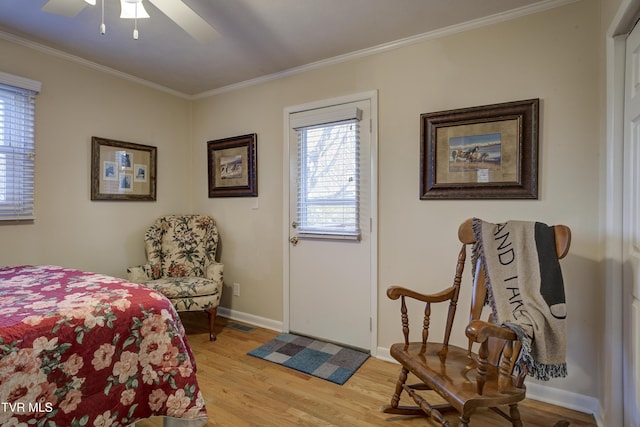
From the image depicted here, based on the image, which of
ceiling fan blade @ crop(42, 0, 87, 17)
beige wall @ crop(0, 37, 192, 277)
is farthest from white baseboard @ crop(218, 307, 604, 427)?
beige wall @ crop(0, 37, 192, 277)

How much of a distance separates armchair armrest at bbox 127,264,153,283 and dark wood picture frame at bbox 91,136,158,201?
683mm

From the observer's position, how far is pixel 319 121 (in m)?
2.62

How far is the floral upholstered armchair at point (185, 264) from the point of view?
2641 mm

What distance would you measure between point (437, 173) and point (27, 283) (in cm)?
245

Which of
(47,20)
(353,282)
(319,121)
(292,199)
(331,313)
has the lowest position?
(331,313)

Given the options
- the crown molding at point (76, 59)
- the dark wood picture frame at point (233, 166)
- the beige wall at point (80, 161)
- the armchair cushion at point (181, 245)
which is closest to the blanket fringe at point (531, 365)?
the dark wood picture frame at point (233, 166)

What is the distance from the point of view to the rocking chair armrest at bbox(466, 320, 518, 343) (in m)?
1.22

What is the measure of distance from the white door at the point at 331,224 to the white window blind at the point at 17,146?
1.97 m

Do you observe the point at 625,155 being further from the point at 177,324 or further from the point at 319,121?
the point at 177,324

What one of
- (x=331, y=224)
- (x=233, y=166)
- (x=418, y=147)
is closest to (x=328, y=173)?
(x=331, y=224)

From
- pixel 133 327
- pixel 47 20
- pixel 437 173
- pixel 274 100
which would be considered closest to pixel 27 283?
pixel 133 327

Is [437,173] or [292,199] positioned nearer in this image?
[437,173]

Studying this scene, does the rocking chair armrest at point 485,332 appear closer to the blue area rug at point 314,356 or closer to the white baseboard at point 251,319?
the blue area rug at point 314,356

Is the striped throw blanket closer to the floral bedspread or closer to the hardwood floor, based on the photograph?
the hardwood floor
